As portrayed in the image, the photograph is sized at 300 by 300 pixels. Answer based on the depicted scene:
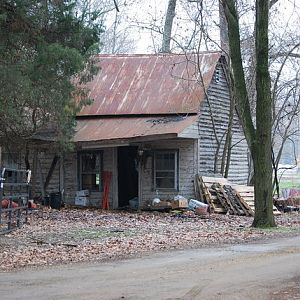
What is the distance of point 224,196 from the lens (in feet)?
74.8

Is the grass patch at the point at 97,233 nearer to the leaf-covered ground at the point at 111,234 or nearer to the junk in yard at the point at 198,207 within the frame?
the leaf-covered ground at the point at 111,234

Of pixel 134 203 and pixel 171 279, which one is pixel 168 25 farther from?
pixel 171 279

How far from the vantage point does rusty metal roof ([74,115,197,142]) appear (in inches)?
861

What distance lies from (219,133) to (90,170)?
5.75 m

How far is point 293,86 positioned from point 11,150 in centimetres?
1533

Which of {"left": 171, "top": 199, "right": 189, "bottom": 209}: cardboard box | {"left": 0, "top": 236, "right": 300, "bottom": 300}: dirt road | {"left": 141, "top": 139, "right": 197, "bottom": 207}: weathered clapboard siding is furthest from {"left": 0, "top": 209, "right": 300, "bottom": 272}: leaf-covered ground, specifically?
{"left": 141, "top": 139, "right": 197, "bottom": 207}: weathered clapboard siding

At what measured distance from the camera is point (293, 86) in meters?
31.2

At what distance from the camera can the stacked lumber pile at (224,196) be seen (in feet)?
73.4

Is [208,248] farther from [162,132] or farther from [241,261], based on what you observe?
[162,132]

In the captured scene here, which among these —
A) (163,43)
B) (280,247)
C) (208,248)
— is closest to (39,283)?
(208,248)

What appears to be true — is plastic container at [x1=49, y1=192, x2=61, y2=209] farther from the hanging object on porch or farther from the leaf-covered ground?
the hanging object on porch

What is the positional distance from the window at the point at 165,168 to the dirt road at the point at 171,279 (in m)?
12.0

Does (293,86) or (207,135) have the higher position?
(293,86)

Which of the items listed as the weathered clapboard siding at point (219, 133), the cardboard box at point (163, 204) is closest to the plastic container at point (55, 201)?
the cardboard box at point (163, 204)
